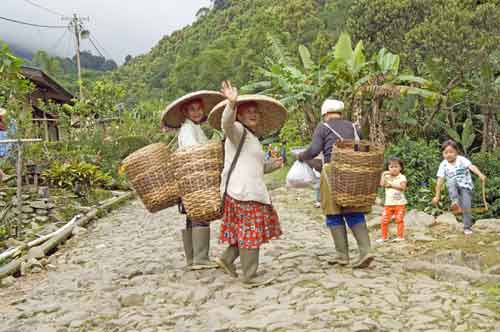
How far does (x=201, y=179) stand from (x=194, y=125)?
0.70 m

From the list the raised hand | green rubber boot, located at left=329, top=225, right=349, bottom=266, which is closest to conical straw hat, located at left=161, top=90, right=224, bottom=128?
the raised hand

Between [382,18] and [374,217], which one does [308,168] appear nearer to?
[374,217]

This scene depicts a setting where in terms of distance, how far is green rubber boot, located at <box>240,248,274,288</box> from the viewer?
4625mm

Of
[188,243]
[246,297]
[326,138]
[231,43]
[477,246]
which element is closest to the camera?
[246,297]

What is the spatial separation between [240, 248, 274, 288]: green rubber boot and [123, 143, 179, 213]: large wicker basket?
99 cm

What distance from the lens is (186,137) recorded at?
5117 mm

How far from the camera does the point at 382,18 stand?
13.9 metres

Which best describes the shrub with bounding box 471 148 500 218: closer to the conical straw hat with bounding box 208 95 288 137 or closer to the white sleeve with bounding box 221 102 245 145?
the conical straw hat with bounding box 208 95 288 137

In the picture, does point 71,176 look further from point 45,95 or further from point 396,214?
point 45,95

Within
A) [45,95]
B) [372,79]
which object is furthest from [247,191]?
[45,95]

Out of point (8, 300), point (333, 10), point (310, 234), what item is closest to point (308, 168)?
point (310, 234)

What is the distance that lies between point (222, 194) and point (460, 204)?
11.7ft

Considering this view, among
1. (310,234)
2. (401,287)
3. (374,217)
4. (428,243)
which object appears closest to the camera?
(401,287)

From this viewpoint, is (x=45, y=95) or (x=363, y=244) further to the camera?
(x=45, y=95)
